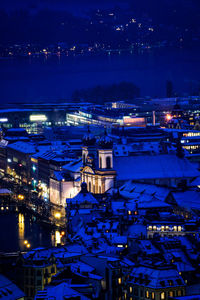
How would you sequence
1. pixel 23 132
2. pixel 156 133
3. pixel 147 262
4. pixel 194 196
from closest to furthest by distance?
pixel 147 262 → pixel 194 196 → pixel 156 133 → pixel 23 132

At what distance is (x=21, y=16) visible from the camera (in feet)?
504

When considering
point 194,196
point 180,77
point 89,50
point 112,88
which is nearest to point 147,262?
point 194,196

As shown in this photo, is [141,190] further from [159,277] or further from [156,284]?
[156,284]

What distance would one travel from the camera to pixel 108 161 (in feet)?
126

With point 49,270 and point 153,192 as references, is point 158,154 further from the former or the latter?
point 49,270

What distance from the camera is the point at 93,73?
429 ft

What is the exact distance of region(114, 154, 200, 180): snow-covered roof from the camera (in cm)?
3931

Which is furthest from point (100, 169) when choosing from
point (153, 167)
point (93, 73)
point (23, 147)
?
point (93, 73)

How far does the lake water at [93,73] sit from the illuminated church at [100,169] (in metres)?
54.9

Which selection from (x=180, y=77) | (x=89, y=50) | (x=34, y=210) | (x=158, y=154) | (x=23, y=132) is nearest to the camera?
(x=34, y=210)

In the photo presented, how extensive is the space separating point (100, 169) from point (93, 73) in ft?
305

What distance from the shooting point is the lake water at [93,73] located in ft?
341

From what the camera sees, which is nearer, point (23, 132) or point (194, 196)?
point (194, 196)

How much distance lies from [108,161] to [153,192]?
10.1 feet
